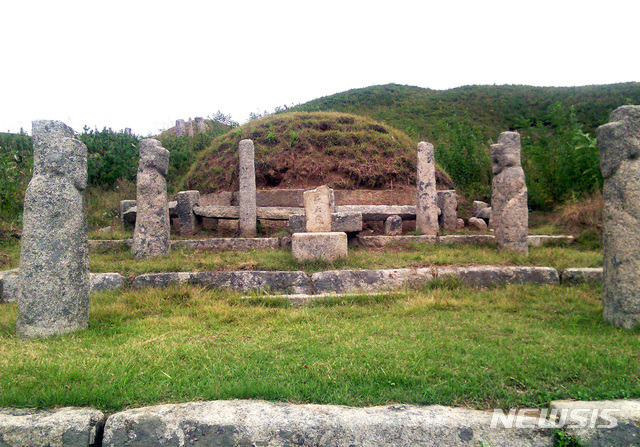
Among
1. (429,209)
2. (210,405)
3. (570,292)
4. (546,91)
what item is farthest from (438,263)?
(546,91)

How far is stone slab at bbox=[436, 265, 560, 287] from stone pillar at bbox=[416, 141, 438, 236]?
3283 millimetres

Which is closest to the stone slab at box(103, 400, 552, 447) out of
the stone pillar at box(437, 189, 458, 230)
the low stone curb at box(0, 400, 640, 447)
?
the low stone curb at box(0, 400, 640, 447)

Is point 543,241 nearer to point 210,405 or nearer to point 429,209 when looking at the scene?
point 429,209

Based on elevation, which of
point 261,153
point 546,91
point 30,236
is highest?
point 546,91

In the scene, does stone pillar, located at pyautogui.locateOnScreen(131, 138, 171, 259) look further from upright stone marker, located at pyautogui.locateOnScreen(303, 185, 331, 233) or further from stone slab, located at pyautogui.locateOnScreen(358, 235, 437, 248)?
stone slab, located at pyautogui.locateOnScreen(358, 235, 437, 248)

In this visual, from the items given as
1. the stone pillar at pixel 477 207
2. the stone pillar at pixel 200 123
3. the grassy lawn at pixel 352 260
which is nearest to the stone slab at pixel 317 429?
the grassy lawn at pixel 352 260

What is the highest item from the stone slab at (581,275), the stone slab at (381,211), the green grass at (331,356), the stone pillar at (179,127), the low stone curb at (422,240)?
the stone pillar at (179,127)

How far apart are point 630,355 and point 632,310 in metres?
Result: 1.09

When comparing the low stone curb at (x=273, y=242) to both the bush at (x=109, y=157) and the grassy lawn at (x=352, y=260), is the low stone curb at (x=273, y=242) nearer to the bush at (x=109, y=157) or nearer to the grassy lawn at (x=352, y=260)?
the grassy lawn at (x=352, y=260)

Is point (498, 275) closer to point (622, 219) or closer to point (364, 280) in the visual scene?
point (364, 280)

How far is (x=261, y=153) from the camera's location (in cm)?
1449

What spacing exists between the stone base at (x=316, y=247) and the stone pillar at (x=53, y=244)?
11.9ft

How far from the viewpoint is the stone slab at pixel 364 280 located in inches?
284

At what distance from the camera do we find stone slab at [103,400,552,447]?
3203 mm
